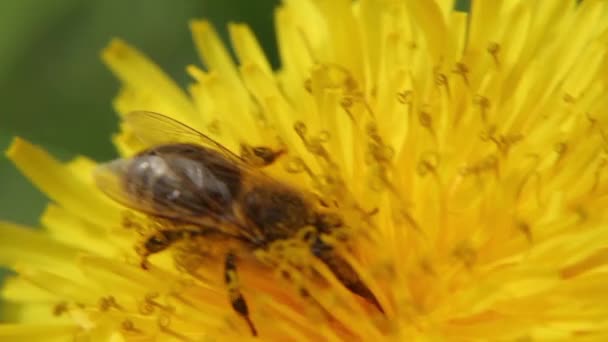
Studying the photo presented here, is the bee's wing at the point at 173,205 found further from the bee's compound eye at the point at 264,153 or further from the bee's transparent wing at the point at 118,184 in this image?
the bee's compound eye at the point at 264,153

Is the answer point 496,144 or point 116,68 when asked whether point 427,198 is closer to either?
point 496,144

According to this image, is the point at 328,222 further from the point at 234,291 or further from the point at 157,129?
the point at 157,129

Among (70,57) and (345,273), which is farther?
(70,57)

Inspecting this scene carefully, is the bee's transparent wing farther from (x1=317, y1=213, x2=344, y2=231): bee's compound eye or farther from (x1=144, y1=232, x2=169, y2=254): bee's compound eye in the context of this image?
(x1=317, y1=213, x2=344, y2=231): bee's compound eye

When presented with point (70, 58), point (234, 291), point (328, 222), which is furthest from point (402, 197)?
point (70, 58)

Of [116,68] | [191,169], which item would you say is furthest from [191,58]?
[191,169]
